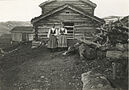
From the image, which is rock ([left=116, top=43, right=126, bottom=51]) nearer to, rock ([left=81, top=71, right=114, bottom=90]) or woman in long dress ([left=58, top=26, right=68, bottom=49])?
rock ([left=81, top=71, right=114, bottom=90])

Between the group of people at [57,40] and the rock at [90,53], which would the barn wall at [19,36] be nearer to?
the group of people at [57,40]

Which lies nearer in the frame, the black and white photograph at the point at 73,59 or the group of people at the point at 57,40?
the black and white photograph at the point at 73,59

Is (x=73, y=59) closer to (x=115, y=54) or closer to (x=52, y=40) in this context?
(x=52, y=40)

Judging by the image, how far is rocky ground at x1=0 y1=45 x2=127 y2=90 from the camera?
27.7ft

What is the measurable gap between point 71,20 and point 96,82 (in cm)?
903

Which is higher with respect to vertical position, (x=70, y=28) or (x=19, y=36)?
(x=70, y=28)

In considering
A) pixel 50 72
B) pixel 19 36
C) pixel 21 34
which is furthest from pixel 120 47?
pixel 19 36

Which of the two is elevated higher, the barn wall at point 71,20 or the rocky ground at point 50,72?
the barn wall at point 71,20

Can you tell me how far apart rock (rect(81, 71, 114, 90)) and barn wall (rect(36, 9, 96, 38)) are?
792 cm

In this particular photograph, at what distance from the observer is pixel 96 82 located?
7488 millimetres

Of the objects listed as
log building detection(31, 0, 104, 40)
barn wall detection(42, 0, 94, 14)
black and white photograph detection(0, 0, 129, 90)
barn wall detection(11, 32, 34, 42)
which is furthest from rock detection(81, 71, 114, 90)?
barn wall detection(11, 32, 34, 42)

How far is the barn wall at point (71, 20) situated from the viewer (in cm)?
1583

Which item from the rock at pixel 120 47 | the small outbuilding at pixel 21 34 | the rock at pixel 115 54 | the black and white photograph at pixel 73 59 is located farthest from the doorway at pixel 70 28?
the small outbuilding at pixel 21 34

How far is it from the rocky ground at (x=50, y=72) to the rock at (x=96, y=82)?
0.21 m
